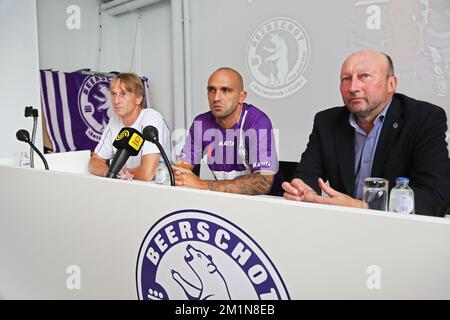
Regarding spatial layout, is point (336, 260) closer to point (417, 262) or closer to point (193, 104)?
point (417, 262)

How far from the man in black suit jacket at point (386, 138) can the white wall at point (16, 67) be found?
2.33m

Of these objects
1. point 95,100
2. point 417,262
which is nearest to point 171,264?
point 417,262

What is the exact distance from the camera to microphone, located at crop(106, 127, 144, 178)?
1152mm

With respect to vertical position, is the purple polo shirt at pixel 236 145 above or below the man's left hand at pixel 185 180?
above

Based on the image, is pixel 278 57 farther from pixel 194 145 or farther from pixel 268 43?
pixel 194 145

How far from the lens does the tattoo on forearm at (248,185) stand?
1602 mm

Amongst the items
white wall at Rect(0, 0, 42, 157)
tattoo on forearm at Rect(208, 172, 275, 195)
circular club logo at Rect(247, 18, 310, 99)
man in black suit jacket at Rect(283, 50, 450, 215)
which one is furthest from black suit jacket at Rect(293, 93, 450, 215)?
white wall at Rect(0, 0, 42, 157)

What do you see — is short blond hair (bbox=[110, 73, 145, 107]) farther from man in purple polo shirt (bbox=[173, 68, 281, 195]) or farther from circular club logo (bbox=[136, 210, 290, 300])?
circular club logo (bbox=[136, 210, 290, 300])

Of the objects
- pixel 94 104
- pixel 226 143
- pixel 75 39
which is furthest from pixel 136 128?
pixel 75 39

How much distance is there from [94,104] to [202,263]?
3.04 meters

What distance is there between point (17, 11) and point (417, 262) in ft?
10.3

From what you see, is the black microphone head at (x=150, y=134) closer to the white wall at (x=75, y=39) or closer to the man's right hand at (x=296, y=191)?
the man's right hand at (x=296, y=191)

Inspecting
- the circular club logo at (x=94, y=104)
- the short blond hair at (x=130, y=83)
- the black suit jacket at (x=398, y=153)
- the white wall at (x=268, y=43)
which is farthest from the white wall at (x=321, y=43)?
the short blond hair at (x=130, y=83)

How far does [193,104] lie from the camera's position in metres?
3.63
